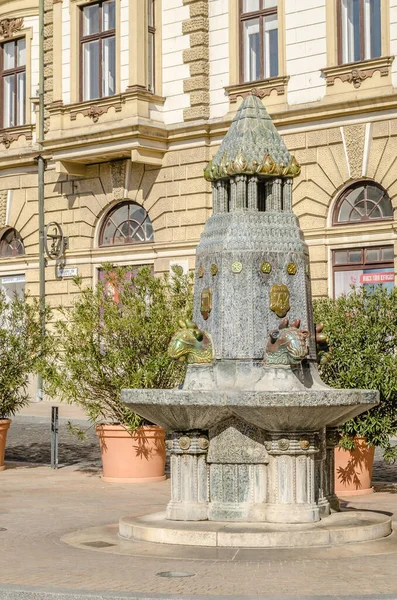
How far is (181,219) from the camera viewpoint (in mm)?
27781

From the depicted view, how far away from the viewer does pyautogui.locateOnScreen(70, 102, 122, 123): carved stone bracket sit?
28.1m

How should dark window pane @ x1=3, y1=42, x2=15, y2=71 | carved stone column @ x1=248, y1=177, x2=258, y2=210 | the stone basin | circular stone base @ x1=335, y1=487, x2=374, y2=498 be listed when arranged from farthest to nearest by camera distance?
dark window pane @ x1=3, y1=42, x2=15, y2=71 → circular stone base @ x1=335, y1=487, x2=374, y2=498 → carved stone column @ x1=248, y1=177, x2=258, y2=210 → the stone basin

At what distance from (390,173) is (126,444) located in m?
11.4

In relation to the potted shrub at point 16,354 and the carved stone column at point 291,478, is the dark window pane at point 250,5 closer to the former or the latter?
the potted shrub at point 16,354

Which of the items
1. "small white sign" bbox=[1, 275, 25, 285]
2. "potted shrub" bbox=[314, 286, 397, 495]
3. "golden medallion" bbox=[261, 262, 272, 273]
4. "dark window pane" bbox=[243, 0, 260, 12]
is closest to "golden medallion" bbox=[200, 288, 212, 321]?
"golden medallion" bbox=[261, 262, 272, 273]

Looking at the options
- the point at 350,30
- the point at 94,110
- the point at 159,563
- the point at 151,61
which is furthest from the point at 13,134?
the point at 159,563

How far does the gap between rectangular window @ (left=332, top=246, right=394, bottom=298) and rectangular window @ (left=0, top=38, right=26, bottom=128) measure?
33.0 feet

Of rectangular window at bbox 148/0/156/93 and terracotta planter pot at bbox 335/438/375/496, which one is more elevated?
rectangular window at bbox 148/0/156/93

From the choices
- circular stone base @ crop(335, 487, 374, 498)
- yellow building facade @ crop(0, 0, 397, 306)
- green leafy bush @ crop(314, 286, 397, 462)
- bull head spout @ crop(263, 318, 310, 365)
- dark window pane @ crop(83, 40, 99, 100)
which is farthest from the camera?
dark window pane @ crop(83, 40, 99, 100)

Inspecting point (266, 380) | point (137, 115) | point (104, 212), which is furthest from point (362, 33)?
point (266, 380)

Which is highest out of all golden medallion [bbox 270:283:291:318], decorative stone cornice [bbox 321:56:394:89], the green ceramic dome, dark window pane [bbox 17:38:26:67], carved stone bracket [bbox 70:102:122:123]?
dark window pane [bbox 17:38:26:67]

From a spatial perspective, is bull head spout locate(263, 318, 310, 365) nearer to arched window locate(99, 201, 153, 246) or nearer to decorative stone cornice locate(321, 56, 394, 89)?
decorative stone cornice locate(321, 56, 394, 89)

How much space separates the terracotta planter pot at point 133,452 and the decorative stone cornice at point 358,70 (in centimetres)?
1187

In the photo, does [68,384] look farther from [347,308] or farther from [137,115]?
[137,115]
